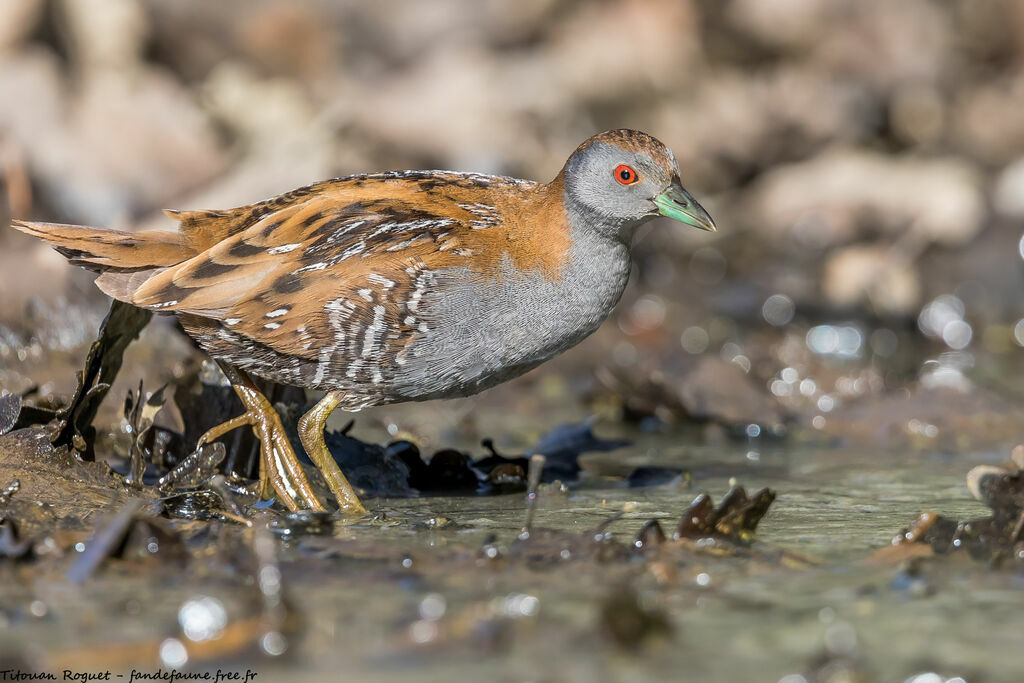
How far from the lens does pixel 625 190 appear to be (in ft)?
15.7

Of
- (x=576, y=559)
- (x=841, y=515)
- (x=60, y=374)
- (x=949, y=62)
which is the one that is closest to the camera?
(x=576, y=559)

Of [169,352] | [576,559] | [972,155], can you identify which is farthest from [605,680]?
[972,155]

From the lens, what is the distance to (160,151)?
886cm

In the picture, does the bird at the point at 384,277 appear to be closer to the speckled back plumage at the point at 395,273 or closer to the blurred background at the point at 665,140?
the speckled back plumage at the point at 395,273

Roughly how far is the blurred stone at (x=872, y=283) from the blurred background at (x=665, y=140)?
21mm

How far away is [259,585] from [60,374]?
328 centimetres

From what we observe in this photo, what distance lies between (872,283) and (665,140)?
6.59 feet

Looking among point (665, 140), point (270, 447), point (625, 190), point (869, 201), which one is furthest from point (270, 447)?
point (869, 201)

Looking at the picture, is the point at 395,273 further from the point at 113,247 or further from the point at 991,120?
the point at 991,120

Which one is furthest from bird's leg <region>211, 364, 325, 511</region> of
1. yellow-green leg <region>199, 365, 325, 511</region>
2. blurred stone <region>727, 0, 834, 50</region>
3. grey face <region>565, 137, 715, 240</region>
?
blurred stone <region>727, 0, 834, 50</region>

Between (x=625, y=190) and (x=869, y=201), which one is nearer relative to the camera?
(x=625, y=190)

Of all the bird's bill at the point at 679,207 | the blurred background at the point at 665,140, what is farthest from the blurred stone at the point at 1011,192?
the bird's bill at the point at 679,207

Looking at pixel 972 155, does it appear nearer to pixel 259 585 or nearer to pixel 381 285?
pixel 381 285

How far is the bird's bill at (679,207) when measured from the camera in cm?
478
